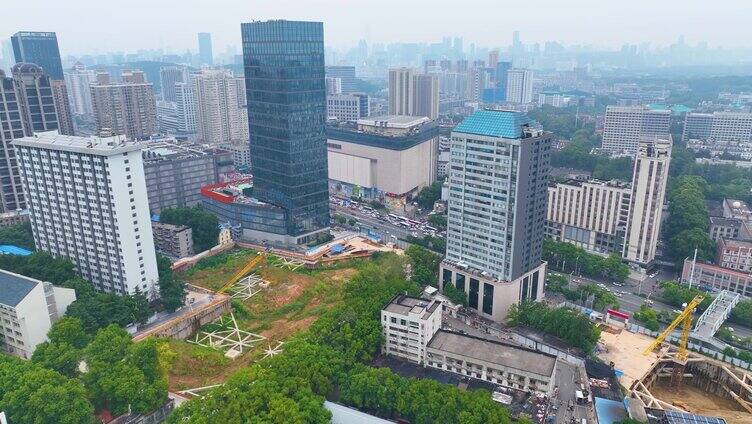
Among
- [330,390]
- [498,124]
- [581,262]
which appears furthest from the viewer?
[581,262]

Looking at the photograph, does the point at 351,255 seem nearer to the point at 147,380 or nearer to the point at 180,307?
the point at 180,307

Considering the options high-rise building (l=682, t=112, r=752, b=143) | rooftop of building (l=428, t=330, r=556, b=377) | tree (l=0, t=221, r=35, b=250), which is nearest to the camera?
rooftop of building (l=428, t=330, r=556, b=377)

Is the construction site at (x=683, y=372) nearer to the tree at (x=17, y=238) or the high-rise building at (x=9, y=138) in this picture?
the tree at (x=17, y=238)

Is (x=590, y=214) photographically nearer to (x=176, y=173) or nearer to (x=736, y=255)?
(x=736, y=255)

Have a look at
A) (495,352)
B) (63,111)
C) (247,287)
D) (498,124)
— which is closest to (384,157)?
(247,287)

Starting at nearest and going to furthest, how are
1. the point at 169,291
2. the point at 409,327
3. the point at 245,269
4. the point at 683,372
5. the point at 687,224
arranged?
the point at 409,327 < the point at 683,372 < the point at 169,291 < the point at 245,269 < the point at 687,224

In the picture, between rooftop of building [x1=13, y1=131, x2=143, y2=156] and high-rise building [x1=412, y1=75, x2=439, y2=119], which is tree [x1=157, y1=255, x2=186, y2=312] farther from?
high-rise building [x1=412, y1=75, x2=439, y2=119]

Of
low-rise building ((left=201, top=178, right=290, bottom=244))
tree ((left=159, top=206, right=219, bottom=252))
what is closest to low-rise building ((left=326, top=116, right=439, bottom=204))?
low-rise building ((left=201, top=178, right=290, bottom=244))
